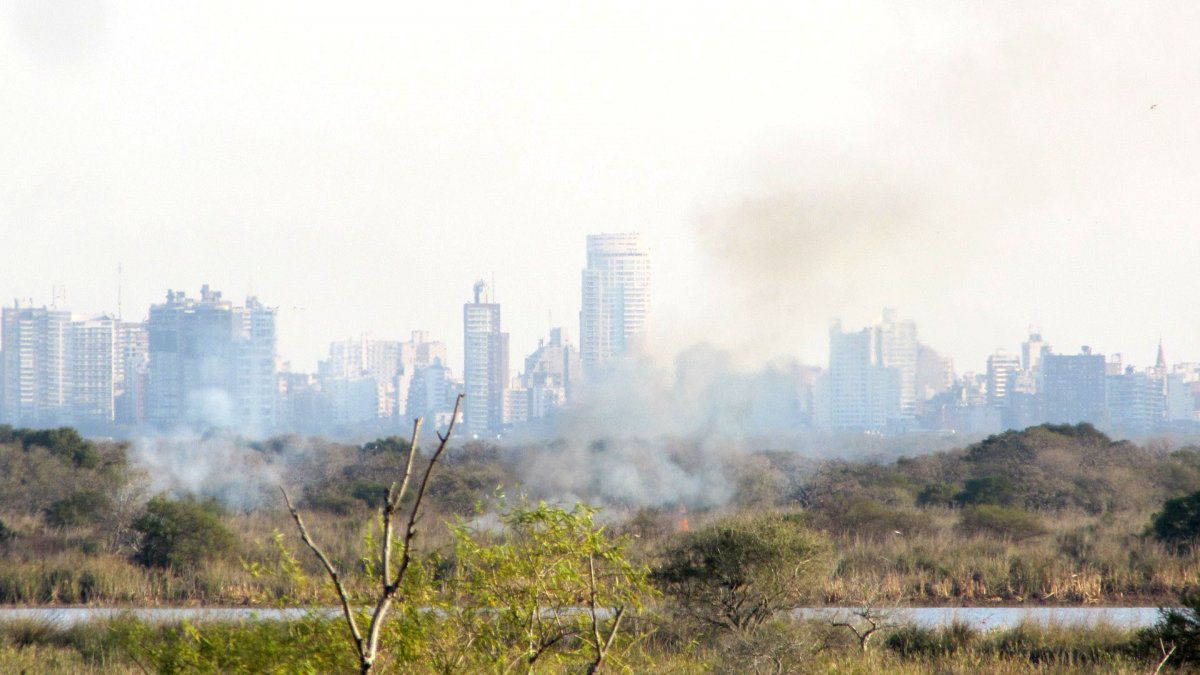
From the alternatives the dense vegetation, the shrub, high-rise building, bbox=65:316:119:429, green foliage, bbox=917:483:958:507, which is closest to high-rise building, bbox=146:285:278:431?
high-rise building, bbox=65:316:119:429

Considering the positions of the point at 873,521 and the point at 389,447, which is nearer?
the point at 873,521

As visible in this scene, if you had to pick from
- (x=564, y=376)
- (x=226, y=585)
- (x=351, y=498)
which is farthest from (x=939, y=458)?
(x=564, y=376)

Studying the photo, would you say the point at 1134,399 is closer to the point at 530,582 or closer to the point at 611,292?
the point at 611,292

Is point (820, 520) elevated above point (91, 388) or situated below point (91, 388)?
above

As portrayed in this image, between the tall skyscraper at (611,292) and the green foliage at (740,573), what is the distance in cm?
10938

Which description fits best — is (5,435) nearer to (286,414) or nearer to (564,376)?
(564,376)

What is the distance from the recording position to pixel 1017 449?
53.5m

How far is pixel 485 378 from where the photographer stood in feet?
609

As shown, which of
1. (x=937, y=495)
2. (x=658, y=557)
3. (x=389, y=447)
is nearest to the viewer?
(x=658, y=557)

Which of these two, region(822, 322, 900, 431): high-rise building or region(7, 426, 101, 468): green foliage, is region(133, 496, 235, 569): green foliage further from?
region(822, 322, 900, 431): high-rise building

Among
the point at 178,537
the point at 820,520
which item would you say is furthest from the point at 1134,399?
the point at 178,537

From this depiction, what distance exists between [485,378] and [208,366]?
35470 mm

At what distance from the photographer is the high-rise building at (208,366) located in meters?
163

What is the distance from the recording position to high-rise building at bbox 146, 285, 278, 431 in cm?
16262
